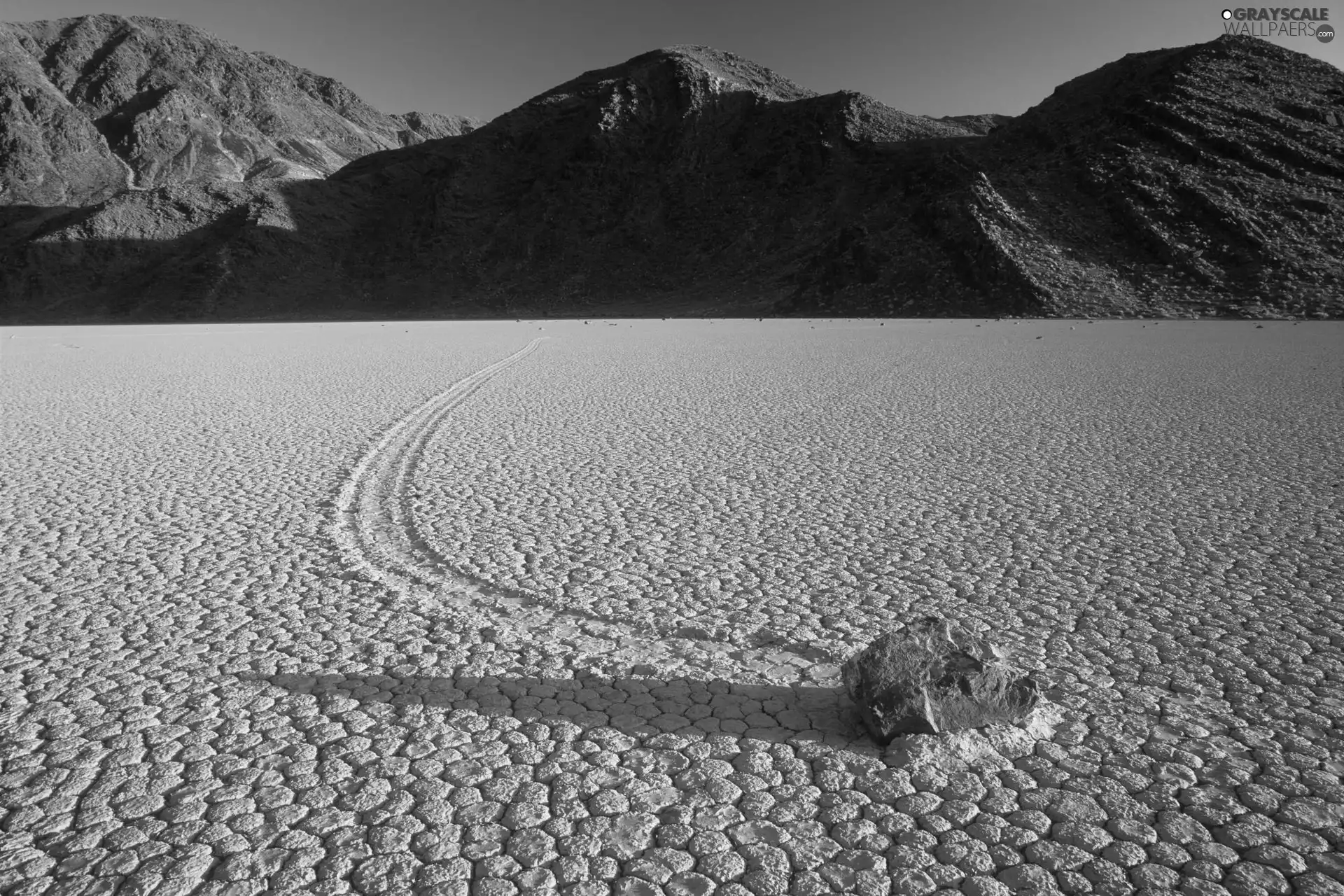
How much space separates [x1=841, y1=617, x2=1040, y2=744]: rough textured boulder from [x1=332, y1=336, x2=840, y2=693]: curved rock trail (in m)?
0.30

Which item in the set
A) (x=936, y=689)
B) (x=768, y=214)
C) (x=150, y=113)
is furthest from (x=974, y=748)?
(x=150, y=113)

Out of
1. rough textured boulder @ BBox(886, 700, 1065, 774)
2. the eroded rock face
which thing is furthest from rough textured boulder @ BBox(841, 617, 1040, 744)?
the eroded rock face

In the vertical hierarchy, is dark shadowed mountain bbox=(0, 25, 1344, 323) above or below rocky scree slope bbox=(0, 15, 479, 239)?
below

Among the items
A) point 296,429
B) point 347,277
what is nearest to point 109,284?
point 347,277

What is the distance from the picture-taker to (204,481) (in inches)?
281

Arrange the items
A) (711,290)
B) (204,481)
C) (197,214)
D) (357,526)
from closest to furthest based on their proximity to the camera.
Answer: (357,526)
(204,481)
(711,290)
(197,214)

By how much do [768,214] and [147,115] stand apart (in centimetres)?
8274

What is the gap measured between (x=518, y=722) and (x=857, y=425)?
23.9 feet

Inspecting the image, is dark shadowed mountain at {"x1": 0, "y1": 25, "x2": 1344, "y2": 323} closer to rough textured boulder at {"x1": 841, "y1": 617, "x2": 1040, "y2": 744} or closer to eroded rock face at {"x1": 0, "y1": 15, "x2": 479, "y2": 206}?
eroded rock face at {"x1": 0, "y1": 15, "x2": 479, "y2": 206}

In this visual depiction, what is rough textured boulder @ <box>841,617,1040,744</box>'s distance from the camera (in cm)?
308

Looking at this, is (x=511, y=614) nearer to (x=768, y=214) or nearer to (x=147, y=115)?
(x=768, y=214)

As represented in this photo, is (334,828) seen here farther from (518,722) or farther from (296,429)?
(296,429)

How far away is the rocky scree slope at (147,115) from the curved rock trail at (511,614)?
8474 cm

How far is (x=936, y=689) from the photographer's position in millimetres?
3129
